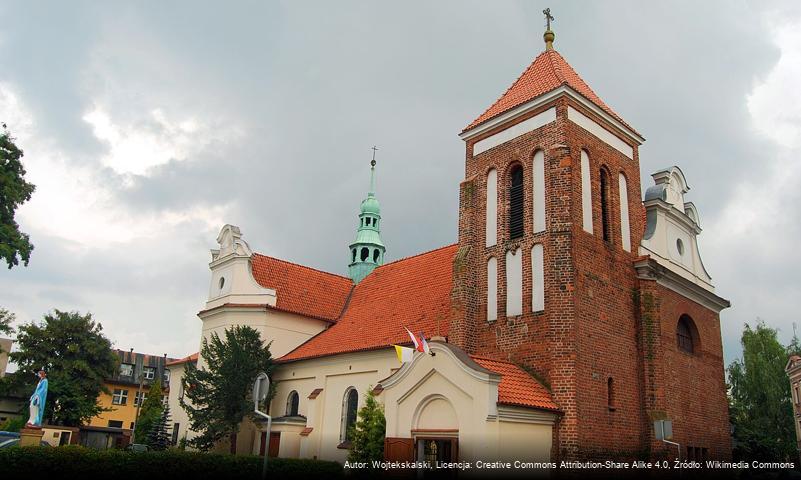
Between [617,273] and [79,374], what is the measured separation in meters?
35.3

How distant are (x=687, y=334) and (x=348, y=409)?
12.5 m

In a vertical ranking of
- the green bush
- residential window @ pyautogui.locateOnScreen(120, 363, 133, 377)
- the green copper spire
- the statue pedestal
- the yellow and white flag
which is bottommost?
the green bush

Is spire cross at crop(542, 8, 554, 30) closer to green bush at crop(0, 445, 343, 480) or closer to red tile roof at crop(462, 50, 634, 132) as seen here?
red tile roof at crop(462, 50, 634, 132)

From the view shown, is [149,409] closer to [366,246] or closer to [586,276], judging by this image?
[366,246]

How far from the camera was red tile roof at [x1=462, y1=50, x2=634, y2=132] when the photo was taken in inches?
794

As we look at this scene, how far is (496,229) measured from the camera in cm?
1984

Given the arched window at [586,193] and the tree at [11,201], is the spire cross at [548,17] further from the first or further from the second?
the tree at [11,201]

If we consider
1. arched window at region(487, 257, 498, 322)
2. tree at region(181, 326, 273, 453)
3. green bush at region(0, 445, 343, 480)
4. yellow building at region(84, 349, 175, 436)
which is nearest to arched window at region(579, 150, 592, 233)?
arched window at region(487, 257, 498, 322)

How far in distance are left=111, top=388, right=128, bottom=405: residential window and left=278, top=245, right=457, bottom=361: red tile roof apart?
3732 centimetres

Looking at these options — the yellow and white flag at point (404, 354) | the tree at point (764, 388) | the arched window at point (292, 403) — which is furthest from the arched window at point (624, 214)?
the tree at point (764, 388)

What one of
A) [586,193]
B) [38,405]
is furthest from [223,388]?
[586,193]

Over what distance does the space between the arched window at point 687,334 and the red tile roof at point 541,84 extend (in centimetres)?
667

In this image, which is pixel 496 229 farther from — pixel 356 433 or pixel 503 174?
pixel 356 433

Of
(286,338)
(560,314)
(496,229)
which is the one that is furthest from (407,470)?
(286,338)
